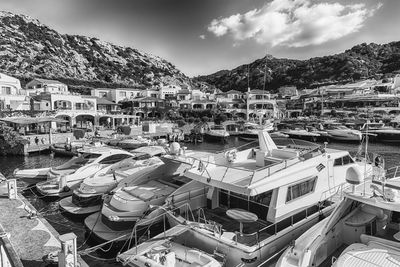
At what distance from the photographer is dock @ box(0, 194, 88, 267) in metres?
9.08

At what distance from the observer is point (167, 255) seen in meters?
7.77

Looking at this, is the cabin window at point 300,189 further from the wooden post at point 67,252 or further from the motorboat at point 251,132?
the motorboat at point 251,132

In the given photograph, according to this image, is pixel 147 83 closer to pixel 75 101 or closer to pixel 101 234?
pixel 75 101

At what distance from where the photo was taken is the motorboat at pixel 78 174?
16.4 m

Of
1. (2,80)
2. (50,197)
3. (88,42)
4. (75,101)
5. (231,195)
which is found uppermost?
(88,42)

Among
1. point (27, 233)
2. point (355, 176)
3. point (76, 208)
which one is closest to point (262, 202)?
point (355, 176)

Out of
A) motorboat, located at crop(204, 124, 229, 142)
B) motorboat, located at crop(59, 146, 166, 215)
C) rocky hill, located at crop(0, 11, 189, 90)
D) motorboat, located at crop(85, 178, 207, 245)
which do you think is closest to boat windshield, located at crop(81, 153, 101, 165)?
motorboat, located at crop(59, 146, 166, 215)

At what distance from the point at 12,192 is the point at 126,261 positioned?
32.2ft

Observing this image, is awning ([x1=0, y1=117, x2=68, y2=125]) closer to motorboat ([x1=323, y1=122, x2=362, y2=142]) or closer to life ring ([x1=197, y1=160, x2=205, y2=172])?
life ring ([x1=197, y1=160, x2=205, y2=172])

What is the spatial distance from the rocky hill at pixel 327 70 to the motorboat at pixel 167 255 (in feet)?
392

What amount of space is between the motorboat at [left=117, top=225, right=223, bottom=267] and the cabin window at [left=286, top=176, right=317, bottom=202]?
3641 mm

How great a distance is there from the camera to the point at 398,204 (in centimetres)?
777

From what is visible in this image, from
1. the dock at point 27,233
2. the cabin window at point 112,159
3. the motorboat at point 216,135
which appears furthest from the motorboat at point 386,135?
the dock at point 27,233

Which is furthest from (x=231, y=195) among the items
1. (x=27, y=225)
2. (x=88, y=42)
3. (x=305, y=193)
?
(x=88, y=42)
